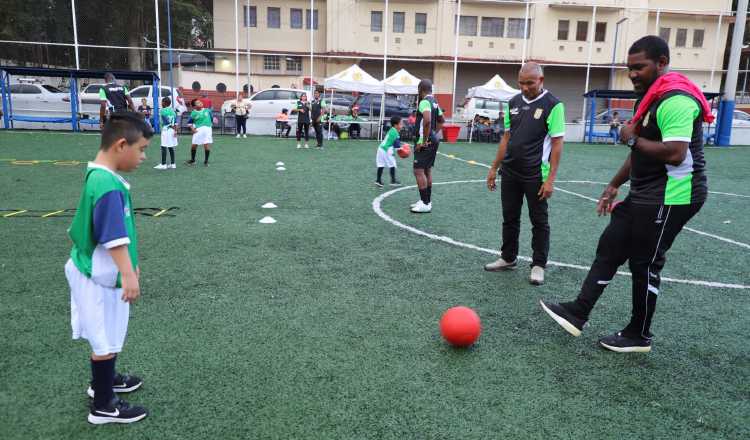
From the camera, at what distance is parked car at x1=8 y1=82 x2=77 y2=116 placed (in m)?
22.9

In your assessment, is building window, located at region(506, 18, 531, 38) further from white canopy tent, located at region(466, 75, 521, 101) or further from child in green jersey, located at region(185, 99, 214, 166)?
child in green jersey, located at region(185, 99, 214, 166)

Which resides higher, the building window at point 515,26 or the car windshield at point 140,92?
the building window at point 515,26

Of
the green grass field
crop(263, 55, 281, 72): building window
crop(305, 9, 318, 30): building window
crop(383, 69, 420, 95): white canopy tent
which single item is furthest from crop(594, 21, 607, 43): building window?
the green grass field

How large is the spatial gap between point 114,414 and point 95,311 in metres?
0.56

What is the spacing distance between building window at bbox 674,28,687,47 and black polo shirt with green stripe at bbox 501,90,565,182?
3726cm

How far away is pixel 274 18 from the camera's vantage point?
33.6 meters

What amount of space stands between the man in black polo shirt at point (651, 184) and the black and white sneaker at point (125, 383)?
2.82 m

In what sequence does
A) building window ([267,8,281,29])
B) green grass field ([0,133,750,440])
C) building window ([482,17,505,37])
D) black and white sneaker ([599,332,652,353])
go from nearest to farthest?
Result: 1. green grass field ([0,133,750,440])
2. black and white sneaker ([599,332,652,353])
3. building window ([267,8,281,29])
4. building window ([482,17,505,37])

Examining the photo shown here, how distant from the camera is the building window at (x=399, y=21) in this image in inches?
1332

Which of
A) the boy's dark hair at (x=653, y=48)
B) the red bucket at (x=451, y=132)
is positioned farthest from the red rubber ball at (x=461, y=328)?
the red bucket at (x=451, y=132)

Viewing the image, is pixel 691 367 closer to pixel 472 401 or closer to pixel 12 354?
pixel 472 401

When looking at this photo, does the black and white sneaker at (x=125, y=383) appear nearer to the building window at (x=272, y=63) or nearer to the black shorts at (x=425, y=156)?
the black shorts at (x=425, y=156)

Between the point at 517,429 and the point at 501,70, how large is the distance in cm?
3572

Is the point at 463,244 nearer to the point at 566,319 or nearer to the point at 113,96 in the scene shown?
the point at 566,319
